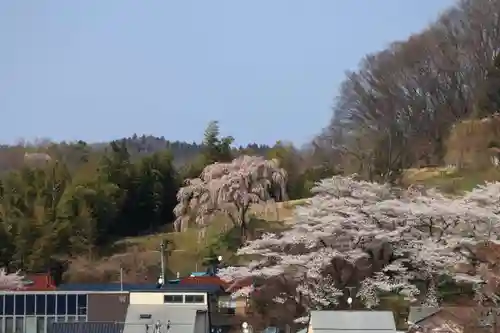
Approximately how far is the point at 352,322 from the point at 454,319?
7.19ft

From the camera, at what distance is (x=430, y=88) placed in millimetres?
34062

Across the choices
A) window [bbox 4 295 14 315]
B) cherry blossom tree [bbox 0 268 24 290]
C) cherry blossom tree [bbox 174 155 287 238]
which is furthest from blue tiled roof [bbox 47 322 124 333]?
cherry blossom tree [bbox 174 155 287 238]

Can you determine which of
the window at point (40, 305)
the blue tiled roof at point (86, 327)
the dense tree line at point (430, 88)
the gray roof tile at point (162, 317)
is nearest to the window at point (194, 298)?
the gray roof tile at point (162, 317)

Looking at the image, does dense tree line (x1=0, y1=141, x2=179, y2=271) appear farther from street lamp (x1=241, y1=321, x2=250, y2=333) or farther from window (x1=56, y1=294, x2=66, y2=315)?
street lamp (x1=241, y1=321, x2=250, y2=333)

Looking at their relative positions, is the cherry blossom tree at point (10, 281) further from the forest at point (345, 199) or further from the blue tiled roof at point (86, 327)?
the blue tiled roof at point (86, 327)

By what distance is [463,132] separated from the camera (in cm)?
3005

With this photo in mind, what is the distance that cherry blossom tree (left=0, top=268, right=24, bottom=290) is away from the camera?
24.5 metres

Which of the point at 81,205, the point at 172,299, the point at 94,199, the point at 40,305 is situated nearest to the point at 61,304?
the point at 40,305

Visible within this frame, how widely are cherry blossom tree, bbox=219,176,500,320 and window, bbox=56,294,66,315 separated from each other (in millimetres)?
3866

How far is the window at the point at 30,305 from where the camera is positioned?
20891mm

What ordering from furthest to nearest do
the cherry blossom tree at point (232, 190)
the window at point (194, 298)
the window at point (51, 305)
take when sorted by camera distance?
the cherry blossom tree at point (232, 190) → the window at point (51, 305) → the window at point (194, 298)

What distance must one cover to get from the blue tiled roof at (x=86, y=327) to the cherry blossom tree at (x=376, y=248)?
11.5 ft

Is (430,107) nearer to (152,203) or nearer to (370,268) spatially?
(152,203)

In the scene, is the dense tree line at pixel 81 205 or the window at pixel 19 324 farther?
the dense tree line at pixel 81 205
